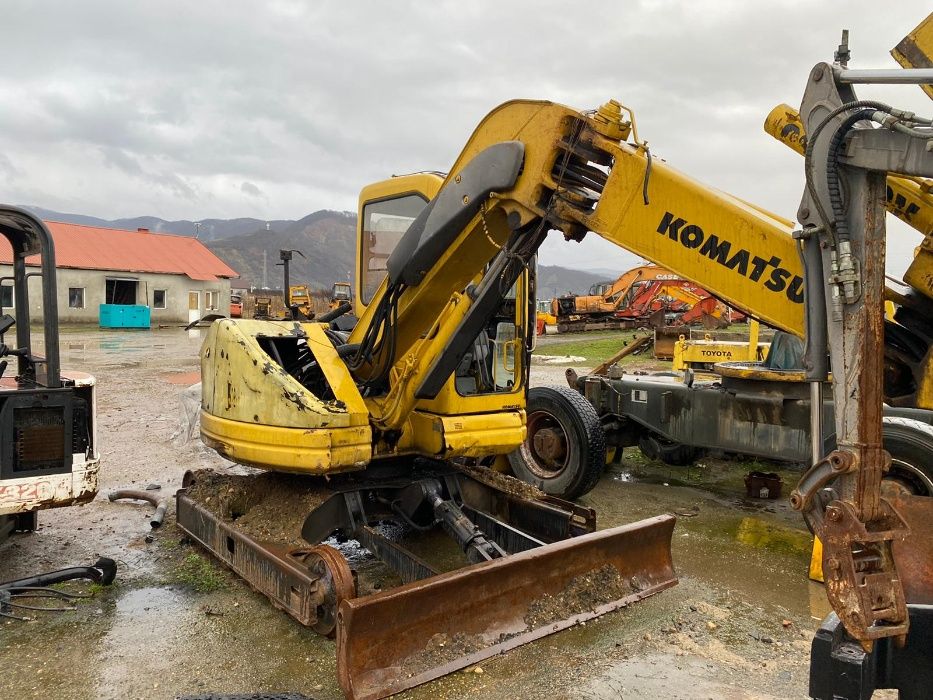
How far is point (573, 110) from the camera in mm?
3396

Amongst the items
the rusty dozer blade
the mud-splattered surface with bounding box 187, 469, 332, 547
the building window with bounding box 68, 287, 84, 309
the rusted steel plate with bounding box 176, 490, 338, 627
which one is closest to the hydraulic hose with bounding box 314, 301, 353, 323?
the mud-splattered surface with bounding box 187, 469, 332, 547

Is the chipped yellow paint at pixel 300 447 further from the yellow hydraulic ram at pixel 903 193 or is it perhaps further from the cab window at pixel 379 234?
the yellow hydraulic ram at pixel 903 193

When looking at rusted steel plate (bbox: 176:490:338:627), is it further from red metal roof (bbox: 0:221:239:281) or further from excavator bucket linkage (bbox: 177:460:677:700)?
red metal roof (bbox: 0:221:239:281)

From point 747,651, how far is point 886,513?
Result: 1.76m

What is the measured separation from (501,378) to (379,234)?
1386 millimetres

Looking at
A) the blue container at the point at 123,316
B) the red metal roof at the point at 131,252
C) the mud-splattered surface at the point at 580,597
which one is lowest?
the mud-splattered surface at the point at 580,597

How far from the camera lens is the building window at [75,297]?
3069cm

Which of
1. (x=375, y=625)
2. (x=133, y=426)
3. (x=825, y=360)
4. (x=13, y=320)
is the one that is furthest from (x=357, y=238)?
(x=133, y=426)

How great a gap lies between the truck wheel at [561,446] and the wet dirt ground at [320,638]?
1.40ft

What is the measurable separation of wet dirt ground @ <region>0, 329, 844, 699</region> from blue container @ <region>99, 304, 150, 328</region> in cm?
2704

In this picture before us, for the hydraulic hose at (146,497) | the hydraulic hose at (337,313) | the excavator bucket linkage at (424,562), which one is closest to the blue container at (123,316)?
the hydraulic hose at (146,497)

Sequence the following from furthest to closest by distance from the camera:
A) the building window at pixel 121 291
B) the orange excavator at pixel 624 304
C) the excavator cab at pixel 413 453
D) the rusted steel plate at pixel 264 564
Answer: the building window at pixel 121 291, the orange excavator at pixel 624 304, the rusted steel plate at pixel 264 564, the excavator cab at pixel 413 453

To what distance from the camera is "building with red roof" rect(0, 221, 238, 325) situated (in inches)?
1213

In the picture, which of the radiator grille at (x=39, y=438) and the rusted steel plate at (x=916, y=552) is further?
the radiator grille at (x=39, y=438)
